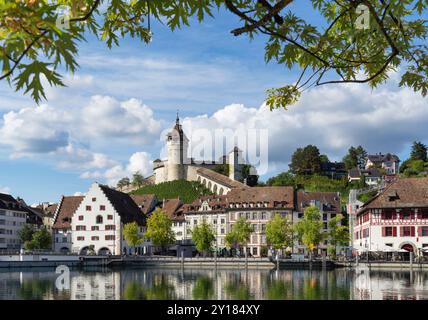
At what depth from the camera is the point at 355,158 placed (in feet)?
558

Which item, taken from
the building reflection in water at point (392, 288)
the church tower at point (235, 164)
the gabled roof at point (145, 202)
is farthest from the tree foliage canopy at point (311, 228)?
the church tower at point (235, 164)

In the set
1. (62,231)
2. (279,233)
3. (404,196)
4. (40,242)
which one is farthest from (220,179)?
(404,196)

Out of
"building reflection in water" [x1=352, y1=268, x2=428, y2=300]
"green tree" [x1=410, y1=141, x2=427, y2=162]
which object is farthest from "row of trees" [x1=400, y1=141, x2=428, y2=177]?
"building reflection in water" [x1=352, y1=268, x2=428, y2=300]

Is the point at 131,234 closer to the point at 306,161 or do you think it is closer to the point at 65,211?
the point at 65,211

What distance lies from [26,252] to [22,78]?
80.8 metres

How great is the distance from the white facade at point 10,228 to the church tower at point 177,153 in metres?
55.9

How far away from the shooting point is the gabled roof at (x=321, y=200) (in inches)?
3752

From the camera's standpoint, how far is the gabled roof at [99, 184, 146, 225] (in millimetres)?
92750

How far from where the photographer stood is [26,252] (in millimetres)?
80062

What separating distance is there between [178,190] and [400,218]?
251 ft

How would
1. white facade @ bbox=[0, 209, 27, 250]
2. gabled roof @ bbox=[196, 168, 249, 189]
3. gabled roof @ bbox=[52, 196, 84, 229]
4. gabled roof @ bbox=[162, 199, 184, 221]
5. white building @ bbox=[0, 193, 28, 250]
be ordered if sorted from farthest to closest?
gabled roof @ bbox=[196, 168, 249, 189], gabled roof @ bbox=[162, 199, 184, 221], white building @ bbox=[0, 193, 28, 250], white facade @ bbox=[0, 209, 27, 250], gabled roof @ bbox=[52, 196, 84, 229]

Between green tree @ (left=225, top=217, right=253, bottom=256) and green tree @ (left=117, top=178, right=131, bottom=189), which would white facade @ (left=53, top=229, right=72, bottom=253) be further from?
green tree @ (left=117, top=178, right=131, bottom=189)

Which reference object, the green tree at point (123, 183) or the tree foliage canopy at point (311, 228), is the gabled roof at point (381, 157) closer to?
the green tree at point (123, 183)

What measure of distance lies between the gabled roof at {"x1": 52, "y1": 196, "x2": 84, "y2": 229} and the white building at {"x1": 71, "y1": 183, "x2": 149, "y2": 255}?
3353mm
